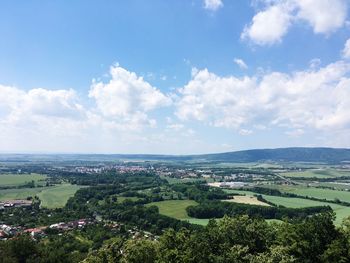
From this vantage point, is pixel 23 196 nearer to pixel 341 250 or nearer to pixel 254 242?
pixel 254 242

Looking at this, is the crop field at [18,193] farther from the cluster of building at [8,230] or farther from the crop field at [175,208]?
the crop field at [175,208]

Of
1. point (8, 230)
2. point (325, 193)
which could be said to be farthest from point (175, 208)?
point (325, 193)

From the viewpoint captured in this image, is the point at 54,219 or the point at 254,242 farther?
the point at 54,219

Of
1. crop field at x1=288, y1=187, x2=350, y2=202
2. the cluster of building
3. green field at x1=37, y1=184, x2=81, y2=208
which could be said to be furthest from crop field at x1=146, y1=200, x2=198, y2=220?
crop field at x1=288, y1=187, x2=350, y2=202

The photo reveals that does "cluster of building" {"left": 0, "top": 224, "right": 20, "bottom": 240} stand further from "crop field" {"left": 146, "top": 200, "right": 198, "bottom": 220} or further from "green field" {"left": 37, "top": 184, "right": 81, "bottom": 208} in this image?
"crop field" {"left": 146, "top": 200, "right": 198, "bottom": 220}

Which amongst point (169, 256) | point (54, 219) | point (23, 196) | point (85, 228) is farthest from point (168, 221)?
point (23, 196)

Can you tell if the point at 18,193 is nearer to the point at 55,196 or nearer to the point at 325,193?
the point at 55,196
